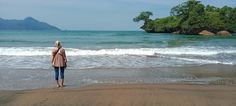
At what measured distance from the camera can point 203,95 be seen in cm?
1137

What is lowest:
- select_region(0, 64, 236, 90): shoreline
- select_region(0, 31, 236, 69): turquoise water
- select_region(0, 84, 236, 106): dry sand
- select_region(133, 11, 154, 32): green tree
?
select_region(0, 31, 236, 69): turquoise water

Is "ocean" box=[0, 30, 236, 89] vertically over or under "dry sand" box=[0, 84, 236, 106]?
under

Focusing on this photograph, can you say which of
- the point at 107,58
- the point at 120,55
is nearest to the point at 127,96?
the point at 107,58

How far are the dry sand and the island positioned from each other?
8640cm

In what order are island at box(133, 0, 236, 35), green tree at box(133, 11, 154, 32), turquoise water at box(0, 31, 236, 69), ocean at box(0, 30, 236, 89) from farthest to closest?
1. green tree at box(133, 11, 154, 32)
2. island at box(133, 0, 236, 35)
3. turquoise water at box(0, 31, 236, 69)
4. ocean at box(0, 30, 236, 89)

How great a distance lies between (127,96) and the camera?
11.0 metres

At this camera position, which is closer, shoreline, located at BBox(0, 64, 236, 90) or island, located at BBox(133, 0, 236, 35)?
shoreline, located at BBox(0, 64, 236, 90)

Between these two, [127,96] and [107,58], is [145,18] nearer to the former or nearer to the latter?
[107,58]

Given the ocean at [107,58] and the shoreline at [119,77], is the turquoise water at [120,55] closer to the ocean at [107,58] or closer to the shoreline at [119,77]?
the ocean at [107,58]

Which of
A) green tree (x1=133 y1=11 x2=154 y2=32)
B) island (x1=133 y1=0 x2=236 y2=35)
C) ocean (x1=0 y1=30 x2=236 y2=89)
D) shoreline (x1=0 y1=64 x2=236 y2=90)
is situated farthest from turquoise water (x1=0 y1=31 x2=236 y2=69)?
green tree (x1=133 y1=11 x2=154 y2=32)

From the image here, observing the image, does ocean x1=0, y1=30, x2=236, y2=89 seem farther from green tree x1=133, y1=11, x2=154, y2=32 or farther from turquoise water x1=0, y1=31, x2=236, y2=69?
green tree x1=133, y1=11, x2=154, y2=32

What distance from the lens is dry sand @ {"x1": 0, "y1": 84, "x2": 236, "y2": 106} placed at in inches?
407

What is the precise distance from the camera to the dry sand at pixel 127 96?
407 inches

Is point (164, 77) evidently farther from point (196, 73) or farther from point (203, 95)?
point (203, 95)
